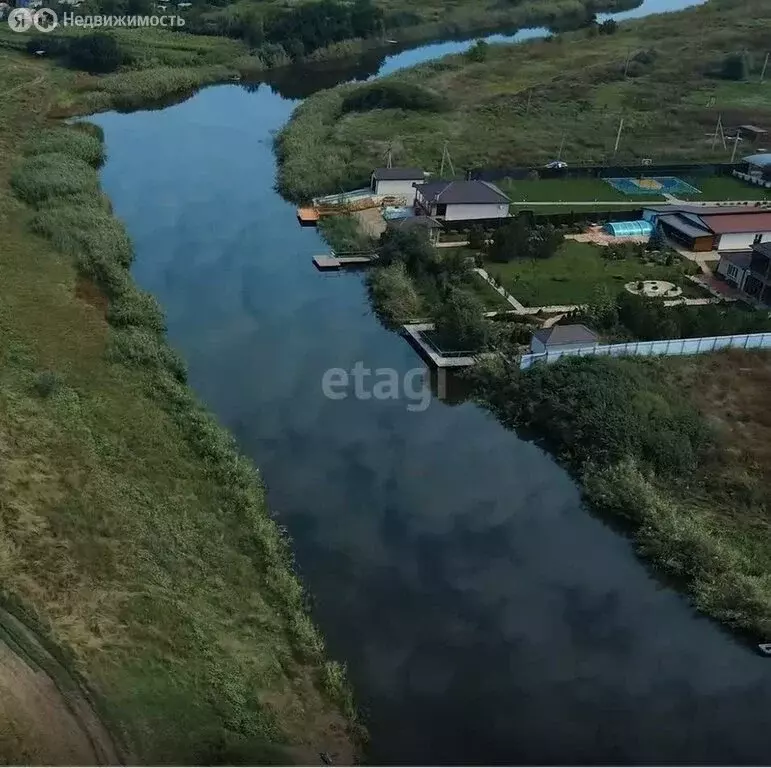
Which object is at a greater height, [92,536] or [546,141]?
[546,141]

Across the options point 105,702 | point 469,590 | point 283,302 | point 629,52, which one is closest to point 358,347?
point 283,302

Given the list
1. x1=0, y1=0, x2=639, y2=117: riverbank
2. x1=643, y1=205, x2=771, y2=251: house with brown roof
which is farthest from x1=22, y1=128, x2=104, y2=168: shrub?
x1=643, y1=205, x2=771, y2=251: house with brown roof

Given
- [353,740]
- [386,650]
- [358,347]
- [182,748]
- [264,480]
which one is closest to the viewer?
[182,748]

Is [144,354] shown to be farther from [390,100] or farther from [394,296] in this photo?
[390,100]

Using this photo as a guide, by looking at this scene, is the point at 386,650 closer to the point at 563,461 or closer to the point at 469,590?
the point at 469,590

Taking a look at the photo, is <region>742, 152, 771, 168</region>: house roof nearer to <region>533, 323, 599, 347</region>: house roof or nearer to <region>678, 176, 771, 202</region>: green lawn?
<region>678, 176, 771, 202</region>: green lawn

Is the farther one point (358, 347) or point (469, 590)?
point (358, 347)

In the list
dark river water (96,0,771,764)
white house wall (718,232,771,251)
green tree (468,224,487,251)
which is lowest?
dark river water (96,0,771,764)

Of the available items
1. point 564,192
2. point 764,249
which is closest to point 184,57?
point 564,192
